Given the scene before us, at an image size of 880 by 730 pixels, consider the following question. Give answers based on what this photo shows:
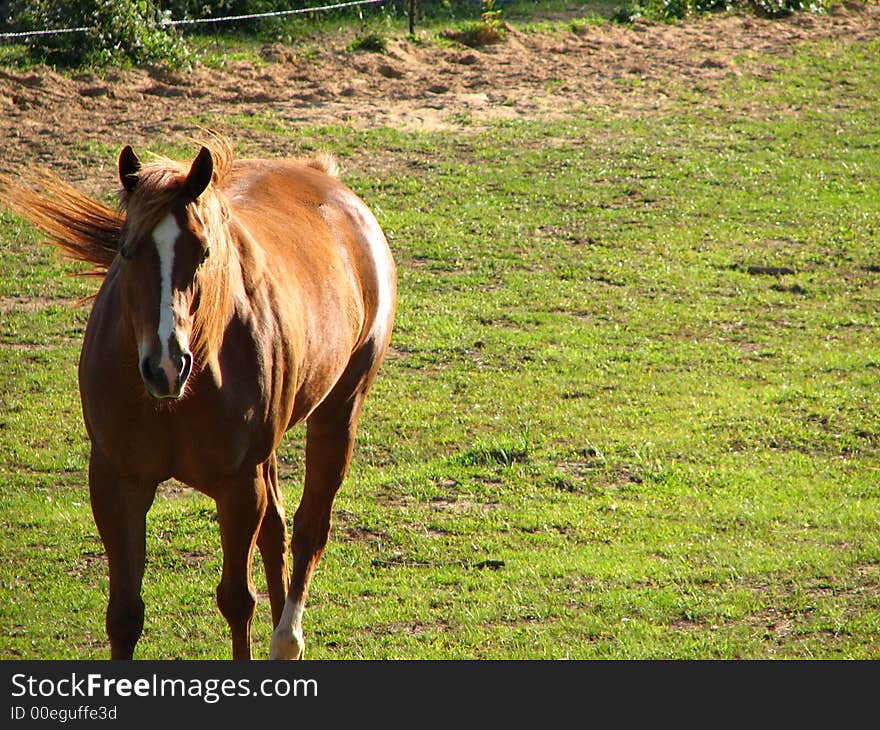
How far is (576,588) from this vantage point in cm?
541

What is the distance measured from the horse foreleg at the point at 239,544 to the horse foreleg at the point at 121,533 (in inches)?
10.6

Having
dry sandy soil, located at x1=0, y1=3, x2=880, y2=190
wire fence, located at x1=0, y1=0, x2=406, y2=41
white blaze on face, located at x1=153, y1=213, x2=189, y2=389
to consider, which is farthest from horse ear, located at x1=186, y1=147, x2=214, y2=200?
wire fence, located at x1=0, y1=0, x2=406, y2=41

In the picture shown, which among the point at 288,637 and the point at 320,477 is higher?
the point at 320,477

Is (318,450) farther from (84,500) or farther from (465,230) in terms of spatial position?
(465,230)

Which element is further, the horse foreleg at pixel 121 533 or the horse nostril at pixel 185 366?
→ the horse foreleg at pixel 121 533

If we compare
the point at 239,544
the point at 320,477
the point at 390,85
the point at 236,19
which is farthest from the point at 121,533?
the point at 236,19

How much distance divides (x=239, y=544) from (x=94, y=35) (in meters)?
10.3

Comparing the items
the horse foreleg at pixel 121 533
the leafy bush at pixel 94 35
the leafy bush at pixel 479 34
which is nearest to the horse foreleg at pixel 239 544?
the horse foreleg at pixel 121 533

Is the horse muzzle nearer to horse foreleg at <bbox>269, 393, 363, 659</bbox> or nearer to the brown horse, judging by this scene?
the brown horse

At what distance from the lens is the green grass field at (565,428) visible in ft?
16.8

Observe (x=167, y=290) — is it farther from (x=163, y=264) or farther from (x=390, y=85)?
(x=390, y=85)

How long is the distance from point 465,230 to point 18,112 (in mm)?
4605

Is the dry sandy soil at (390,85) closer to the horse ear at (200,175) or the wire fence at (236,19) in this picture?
the wire fence at (236,19)

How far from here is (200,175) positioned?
3457 millimetres
